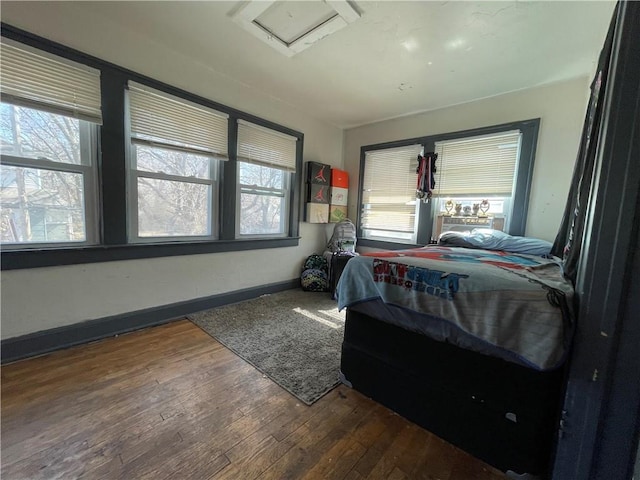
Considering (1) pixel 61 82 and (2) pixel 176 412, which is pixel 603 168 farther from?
(1) pixel 61 82

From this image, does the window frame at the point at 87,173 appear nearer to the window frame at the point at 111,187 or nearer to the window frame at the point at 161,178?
the window frame at the point at 111,187

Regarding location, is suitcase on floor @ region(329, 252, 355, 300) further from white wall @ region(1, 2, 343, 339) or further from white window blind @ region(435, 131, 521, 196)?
white window blind @ region(435, 131, 521, 196)

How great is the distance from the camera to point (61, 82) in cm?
176

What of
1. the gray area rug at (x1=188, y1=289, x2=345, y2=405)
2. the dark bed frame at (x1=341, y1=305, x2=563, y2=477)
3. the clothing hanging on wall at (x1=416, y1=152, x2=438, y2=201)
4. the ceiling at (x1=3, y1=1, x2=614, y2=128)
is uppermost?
the ceiling at (x1=3, y1=1, x2=614, y2=128)

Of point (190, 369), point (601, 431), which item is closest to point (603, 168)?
point (601, 431)

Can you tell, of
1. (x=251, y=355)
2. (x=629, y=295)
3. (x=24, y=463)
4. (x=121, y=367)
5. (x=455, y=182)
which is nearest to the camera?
(x=629, y=295)

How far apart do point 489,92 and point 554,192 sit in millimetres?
1247

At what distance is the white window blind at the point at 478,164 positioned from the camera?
2771 mm

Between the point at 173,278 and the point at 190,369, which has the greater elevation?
the point at 173,278

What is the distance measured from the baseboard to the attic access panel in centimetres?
248

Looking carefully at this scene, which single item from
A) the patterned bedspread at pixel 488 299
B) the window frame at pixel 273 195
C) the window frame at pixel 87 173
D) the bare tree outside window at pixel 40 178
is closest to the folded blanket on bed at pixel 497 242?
the patterned bedspread at pixel 488 299

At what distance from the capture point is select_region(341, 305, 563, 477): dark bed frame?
40.0 inches

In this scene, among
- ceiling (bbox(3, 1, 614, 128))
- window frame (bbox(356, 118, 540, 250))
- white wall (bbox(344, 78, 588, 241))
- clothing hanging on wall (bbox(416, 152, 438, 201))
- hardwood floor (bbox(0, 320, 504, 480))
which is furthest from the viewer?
clothing hanging on wall (bbox(416, 152, 438, 201))

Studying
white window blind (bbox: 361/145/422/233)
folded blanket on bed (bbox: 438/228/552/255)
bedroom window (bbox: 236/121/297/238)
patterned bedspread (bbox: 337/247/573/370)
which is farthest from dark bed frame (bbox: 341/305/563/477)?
white window blind (bbox: 361/145/422/233)
